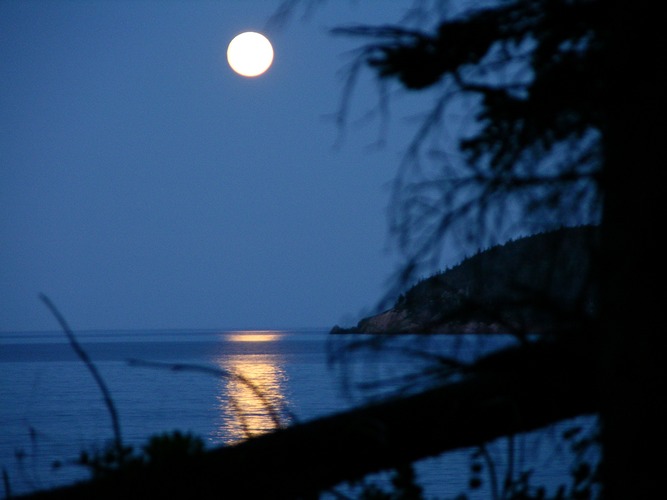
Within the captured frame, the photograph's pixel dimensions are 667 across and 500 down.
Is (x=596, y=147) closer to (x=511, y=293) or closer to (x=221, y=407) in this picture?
(x=511, y=293)

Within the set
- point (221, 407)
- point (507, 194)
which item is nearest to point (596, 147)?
point (507, 194)

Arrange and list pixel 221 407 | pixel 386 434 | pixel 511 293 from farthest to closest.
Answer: pixel 221 407, pixel 511 293, pixel 386 434

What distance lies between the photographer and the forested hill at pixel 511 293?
3088 mm

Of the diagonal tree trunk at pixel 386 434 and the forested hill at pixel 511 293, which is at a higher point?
the forested hill at pixel 511 293

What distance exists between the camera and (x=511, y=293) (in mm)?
3572

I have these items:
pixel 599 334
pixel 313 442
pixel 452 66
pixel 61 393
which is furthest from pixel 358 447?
pixel 61 393

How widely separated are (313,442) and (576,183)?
1650mm

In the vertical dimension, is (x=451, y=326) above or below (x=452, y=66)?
below

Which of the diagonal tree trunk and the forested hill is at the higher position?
the forested hill

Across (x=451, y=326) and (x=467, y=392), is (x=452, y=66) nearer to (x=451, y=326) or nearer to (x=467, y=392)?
(x=451, y=326)

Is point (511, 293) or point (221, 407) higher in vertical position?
point (221, 407)

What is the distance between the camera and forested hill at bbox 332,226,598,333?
309cm

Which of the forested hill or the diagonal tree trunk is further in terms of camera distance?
the diagonal tree trunk

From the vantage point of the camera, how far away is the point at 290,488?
10.8ft
